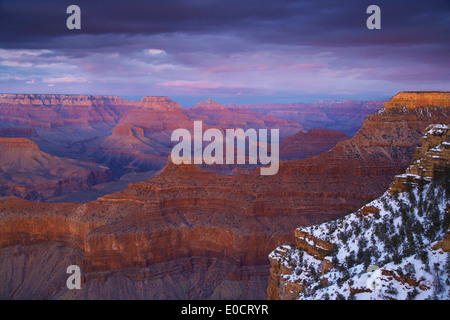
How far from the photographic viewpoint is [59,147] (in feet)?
575

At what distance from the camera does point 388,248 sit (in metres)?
20.9

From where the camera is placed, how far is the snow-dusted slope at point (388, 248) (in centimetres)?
1698

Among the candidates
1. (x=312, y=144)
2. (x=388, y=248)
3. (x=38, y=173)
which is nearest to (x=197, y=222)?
(x=388, y=248)

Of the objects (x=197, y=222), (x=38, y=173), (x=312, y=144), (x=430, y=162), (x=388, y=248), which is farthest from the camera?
(x=312, y=144)

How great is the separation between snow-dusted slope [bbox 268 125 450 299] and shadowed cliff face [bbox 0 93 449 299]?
58.2 ft

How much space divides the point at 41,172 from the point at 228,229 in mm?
91115

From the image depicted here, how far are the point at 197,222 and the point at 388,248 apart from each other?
27576 mm

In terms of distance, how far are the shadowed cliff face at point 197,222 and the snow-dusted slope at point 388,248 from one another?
17.7 meters

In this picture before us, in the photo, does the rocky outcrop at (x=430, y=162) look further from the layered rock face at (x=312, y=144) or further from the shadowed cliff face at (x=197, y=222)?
the layered rock face at (x=312, y=144)

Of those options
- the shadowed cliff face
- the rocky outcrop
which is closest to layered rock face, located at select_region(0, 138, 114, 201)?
the shadowed cliff face

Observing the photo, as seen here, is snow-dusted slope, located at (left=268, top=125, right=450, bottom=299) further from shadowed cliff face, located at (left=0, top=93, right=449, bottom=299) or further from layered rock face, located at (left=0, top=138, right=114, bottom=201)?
layered rock face, located at (left=0, top=138, right=114, bottom=201)

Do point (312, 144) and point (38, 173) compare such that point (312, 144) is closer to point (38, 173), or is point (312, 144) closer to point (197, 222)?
point (38, 173)

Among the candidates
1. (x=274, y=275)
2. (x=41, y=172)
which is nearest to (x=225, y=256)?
(x=274, y=275)

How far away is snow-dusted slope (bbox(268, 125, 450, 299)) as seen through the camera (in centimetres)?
1698
